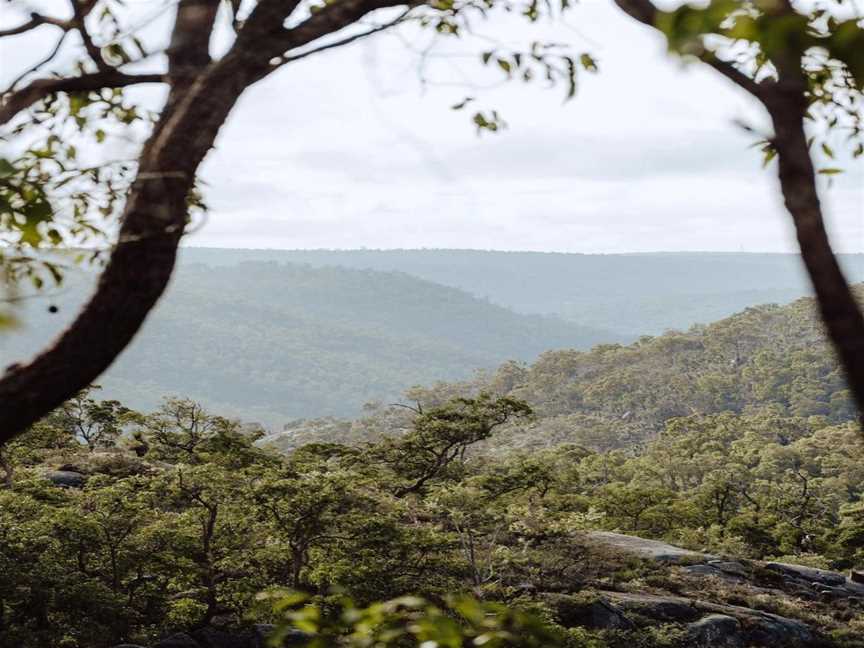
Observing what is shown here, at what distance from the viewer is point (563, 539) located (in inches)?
695

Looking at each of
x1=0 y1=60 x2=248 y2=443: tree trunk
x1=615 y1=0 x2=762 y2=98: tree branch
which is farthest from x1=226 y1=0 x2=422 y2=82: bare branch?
x1=615 y1=0 x2=762 y2=98: tree branch

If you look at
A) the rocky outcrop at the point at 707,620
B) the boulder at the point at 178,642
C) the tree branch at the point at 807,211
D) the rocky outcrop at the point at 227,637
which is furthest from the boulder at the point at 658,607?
the tree branch at the point at 807,211

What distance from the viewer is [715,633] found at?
49.9 feet

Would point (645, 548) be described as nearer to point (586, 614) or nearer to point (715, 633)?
point (715, 633)

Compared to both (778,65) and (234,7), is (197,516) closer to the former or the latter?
(234,7)

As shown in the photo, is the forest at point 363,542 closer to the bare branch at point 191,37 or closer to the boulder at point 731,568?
the boulder at point 731,568

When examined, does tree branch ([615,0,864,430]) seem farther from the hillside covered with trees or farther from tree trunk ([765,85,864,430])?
the hillside covered with trees

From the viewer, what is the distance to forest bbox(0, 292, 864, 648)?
35.5 feet

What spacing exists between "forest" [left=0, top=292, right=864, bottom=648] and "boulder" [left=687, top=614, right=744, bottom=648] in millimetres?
129

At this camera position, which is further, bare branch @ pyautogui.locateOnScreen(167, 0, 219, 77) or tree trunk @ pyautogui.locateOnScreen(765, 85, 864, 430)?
bare branch @ pyautogui.locateOnScreen(167, 0, 219, 77)

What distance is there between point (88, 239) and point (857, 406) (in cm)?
197

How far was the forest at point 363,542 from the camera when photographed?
10.8 metres

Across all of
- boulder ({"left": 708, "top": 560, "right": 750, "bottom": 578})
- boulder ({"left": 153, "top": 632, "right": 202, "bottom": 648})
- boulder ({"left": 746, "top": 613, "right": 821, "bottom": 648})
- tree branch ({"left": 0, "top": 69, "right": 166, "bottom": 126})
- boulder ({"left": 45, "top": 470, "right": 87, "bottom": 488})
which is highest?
tree branch ({"left": 0, "top": 69, "right": 166, "bottom": 126})

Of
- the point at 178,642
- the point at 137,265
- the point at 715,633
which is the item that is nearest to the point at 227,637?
the point at 178,642
